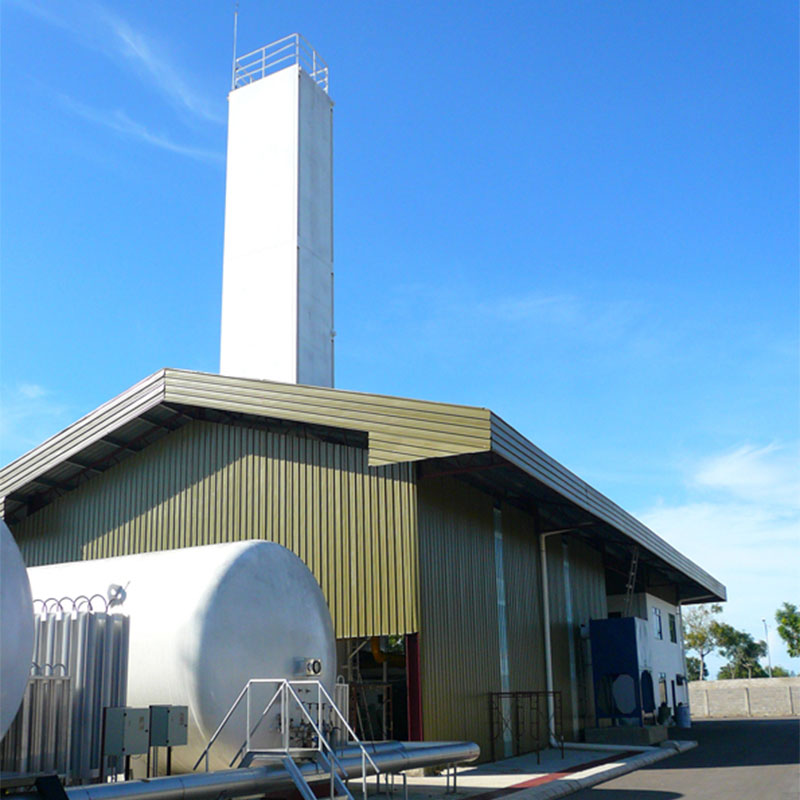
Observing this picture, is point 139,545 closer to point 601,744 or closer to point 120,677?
point 120,677

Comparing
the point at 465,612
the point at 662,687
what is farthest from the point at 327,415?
the point at 662,687

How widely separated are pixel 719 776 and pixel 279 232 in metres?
18.7

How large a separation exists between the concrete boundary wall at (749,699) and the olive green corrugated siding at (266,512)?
41425mm

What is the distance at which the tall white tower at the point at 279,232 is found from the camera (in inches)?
1084

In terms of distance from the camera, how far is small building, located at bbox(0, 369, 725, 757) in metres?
19.3

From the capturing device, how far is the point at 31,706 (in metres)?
11.2

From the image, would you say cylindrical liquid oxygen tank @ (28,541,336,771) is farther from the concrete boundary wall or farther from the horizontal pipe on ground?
the concrete boundary wall

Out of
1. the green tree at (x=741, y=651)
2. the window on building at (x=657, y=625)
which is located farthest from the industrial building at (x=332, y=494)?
the green tree at (x=741, y=651)

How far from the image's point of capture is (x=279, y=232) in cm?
2831

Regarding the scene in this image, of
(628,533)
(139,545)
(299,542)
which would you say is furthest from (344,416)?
(628,533)

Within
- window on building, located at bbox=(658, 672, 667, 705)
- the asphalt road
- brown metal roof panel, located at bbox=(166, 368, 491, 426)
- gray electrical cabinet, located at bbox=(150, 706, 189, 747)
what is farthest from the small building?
window on building, located at bbox=(658, 672, 667, 705)

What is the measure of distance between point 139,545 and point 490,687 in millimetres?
9197

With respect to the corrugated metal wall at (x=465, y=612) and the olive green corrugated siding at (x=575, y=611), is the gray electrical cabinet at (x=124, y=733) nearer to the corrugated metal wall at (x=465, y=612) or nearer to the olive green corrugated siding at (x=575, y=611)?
the corrugated metal wall at (x=465, y=612)

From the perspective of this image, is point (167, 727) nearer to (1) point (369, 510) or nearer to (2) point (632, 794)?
(2) point (632, 794)
